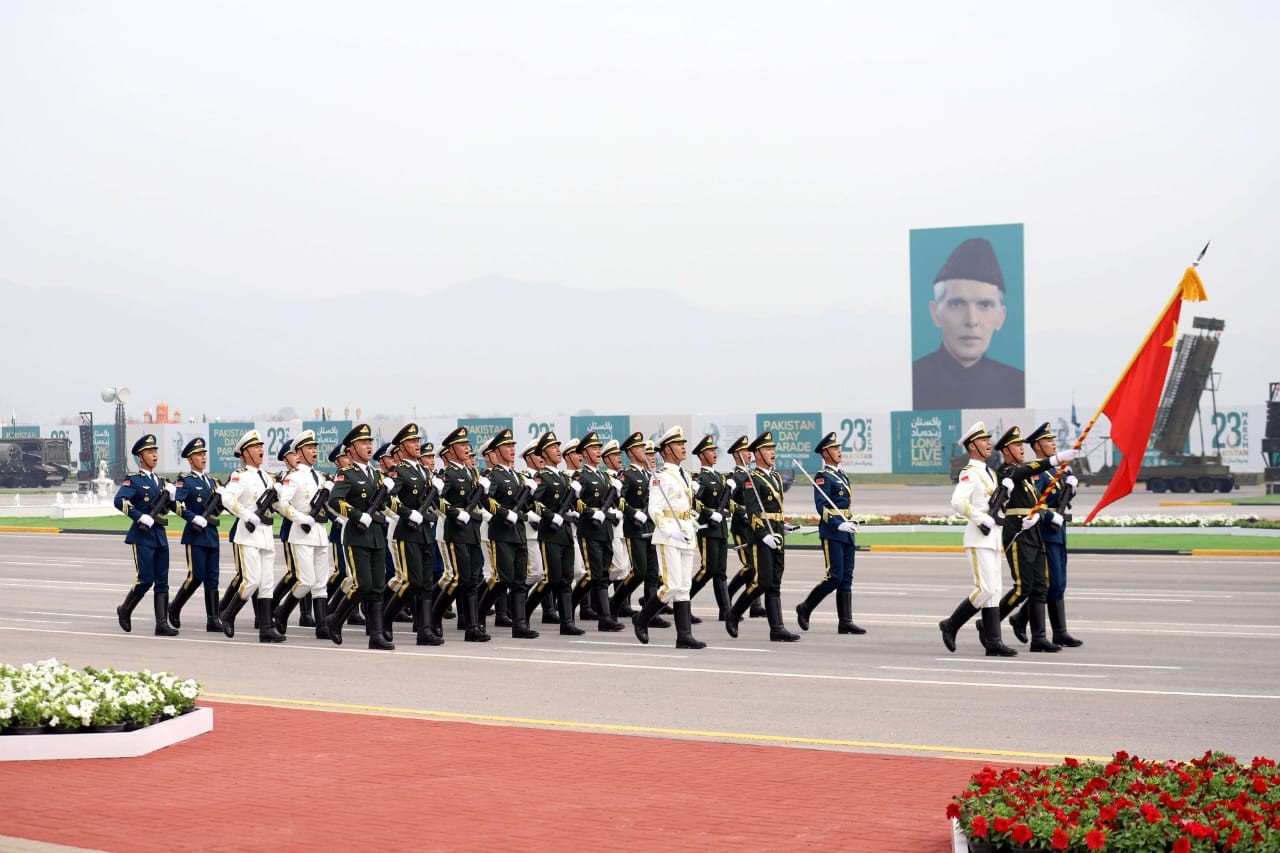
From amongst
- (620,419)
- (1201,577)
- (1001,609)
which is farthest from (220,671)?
(620,419)

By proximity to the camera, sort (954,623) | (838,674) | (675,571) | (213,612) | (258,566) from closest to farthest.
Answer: (838,674) < (954,623) < (675,571) < (258,566) < (213,612)

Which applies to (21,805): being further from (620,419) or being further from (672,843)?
(620,419)

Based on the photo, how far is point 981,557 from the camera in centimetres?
1338

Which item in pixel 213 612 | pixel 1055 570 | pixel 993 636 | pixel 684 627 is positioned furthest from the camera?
pixel 213 612

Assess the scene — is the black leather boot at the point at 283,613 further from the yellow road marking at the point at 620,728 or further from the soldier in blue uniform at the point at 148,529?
the yellow road marking at the point at 620,728

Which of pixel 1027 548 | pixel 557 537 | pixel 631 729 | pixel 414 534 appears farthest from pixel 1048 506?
pixel 414 534

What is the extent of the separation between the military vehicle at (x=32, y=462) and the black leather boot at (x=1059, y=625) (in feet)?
179

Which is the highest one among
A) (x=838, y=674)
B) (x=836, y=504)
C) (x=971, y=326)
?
(x=971, y=326)

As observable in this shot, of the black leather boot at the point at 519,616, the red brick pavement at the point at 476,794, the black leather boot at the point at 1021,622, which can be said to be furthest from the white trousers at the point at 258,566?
the black leather boot at the point at 1021,622

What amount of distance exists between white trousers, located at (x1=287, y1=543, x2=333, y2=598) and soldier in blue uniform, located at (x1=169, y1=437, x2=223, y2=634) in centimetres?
89

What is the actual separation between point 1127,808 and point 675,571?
26.8 ft

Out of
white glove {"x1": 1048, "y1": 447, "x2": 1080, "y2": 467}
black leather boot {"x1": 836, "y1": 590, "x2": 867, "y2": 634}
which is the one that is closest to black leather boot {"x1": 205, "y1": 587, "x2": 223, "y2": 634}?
black leather boot {"x1": 836, "y1": 590, "x2": 867, "y2": 634}

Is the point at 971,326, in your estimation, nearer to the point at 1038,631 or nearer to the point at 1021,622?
the point at 1021,622

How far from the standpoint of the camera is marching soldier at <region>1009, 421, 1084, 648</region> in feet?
45.1
